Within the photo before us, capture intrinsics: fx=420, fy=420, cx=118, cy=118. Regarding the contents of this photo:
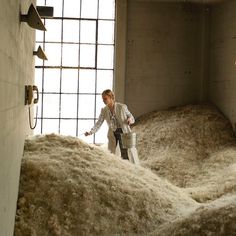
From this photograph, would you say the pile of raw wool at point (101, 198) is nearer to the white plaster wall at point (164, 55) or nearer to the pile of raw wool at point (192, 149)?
the pile of raw wool at point (192, 149)

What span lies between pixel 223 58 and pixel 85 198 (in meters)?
5.73

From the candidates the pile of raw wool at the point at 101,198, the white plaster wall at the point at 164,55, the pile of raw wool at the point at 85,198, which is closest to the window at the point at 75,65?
the white plaster wall at the point at 164,55

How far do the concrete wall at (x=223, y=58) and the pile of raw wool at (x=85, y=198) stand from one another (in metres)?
4.12

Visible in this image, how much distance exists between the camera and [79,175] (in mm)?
4207

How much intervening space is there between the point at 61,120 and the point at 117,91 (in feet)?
4.64

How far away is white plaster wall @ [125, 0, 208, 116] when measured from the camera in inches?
370

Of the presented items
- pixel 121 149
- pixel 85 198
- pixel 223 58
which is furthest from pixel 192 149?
pixel 85 198

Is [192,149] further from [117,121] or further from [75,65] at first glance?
[75,65]

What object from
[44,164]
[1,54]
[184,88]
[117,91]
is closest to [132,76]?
[117,91]

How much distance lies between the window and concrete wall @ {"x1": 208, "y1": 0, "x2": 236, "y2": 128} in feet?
7.41

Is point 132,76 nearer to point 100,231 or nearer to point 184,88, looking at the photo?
point 184,88

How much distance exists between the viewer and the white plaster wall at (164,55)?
9.39 metres

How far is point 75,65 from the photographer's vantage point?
30.6 ft

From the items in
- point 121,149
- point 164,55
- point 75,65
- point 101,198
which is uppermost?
point 164,55
